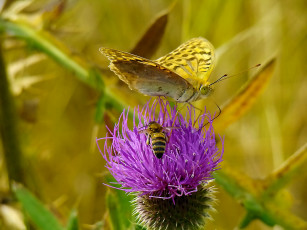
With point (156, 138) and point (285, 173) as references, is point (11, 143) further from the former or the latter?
point (285, 173)

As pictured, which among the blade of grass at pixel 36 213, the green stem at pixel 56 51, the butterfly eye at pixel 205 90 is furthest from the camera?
the green stem at pixel 56 51

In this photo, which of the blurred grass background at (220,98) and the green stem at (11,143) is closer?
the green stem at (11,143)

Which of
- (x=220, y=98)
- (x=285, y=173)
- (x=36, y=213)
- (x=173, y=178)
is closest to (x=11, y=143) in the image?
(x=36, y=213)

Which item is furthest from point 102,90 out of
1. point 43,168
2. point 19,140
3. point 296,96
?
point 296,96

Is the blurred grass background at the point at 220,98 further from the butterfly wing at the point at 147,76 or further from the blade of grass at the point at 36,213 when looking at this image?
the butterfly wing at the point at 147,76

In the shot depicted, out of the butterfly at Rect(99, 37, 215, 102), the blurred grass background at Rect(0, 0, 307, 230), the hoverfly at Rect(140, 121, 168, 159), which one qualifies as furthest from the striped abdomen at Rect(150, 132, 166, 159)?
the blurred grass background at Rect(0, 0, 307, 230)

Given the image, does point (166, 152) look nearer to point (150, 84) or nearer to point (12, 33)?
point (150, 84)

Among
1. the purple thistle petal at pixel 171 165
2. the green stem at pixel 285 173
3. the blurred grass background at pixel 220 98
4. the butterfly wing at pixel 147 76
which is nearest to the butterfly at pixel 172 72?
the butterfly wing at pixel 147 76
